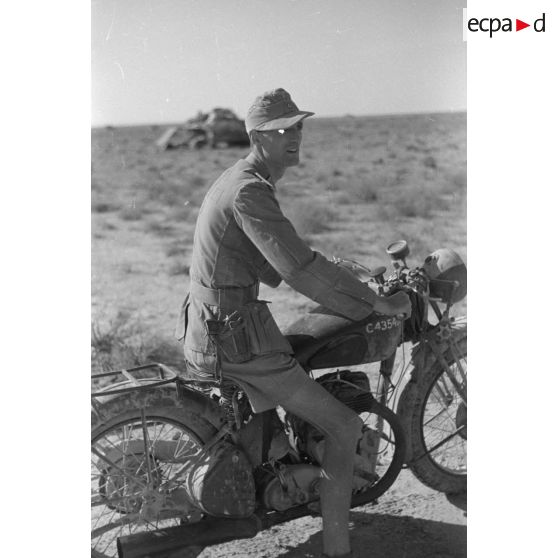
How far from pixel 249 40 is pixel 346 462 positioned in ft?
8.95

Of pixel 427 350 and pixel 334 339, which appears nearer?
pixel 334 339

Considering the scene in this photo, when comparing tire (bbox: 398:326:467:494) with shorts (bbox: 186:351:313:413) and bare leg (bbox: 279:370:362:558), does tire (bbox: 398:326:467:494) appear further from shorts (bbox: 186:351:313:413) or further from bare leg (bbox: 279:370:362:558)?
shorts (bbox: 186:351:313:413)

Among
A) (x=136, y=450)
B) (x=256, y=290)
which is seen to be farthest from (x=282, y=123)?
(x=136, y=450)

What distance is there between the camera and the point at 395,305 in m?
3.87

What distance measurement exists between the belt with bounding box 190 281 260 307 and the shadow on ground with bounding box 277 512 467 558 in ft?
4.22

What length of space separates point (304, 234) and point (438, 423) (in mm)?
9404

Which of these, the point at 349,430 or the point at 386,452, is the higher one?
the point at 349,430

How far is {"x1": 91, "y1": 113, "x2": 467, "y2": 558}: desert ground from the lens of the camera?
4332 millimetres

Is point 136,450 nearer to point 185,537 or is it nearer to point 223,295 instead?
point 185,537
